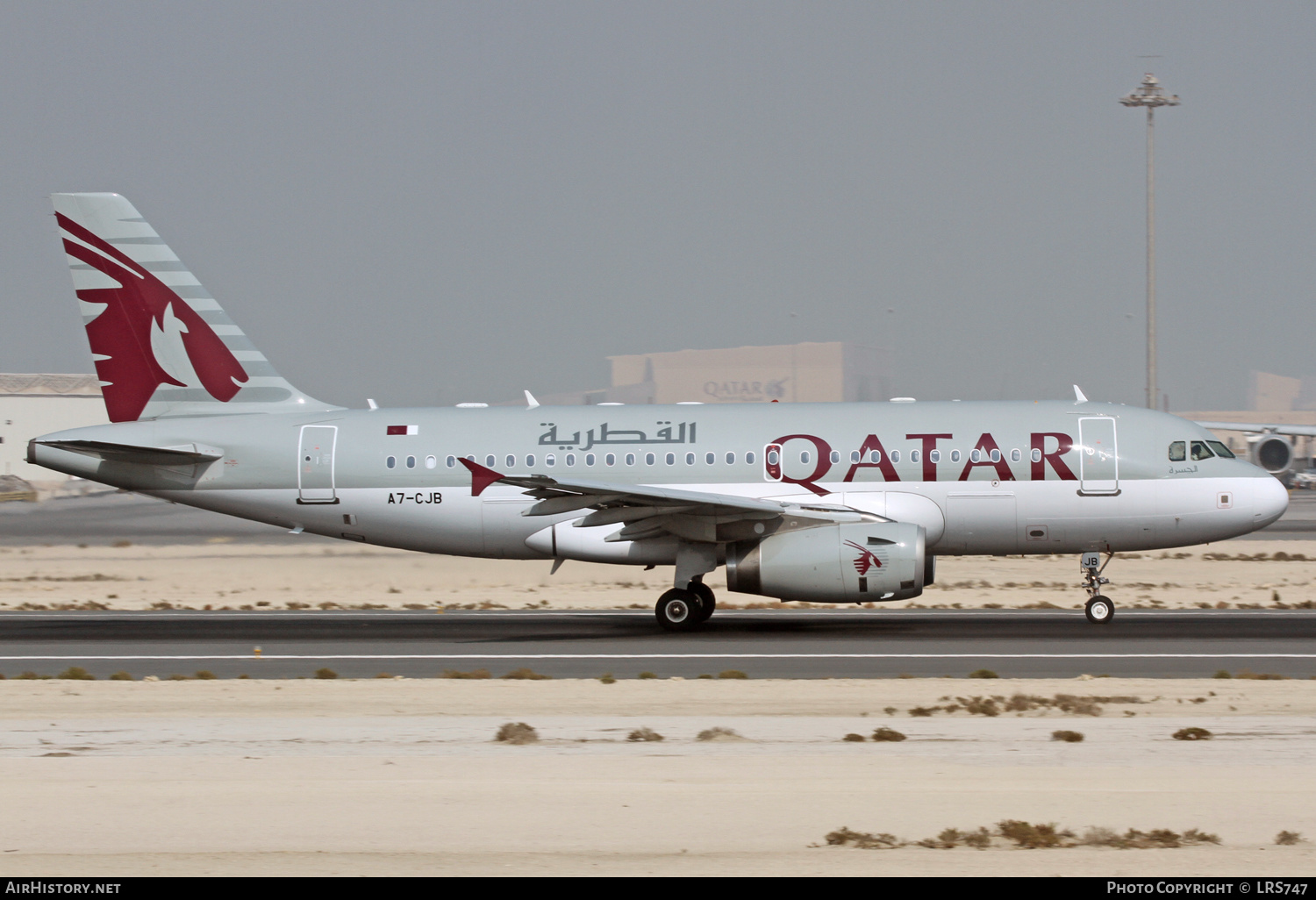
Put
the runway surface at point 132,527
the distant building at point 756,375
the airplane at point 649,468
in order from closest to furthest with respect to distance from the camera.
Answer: the airplane at point 649,468 → the runway surface at point 132,527 → the distant building at point 756,375

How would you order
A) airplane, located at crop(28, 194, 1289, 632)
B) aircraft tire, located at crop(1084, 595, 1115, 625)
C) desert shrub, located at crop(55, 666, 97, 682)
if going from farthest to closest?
aircraft tire, located at crop(1084, 595, 1115, 625)
airplane, located at crop(28, 194, 1289, 632)
desert shrub, located at crop(55, 666, 97, 682)

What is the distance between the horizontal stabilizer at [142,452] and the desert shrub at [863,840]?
60.9 feet

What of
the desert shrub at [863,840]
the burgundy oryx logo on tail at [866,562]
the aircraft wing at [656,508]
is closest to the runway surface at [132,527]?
the aircraft wing at [656,508]

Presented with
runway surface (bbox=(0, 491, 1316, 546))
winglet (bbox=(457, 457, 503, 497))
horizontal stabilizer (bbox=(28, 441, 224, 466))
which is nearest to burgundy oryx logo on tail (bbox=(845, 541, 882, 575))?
winglet (bbox=(457, 457, 503, 497))

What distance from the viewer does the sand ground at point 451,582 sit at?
28.3m

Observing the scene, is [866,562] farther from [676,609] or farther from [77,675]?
[77,675]

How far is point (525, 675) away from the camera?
1722 centimetres

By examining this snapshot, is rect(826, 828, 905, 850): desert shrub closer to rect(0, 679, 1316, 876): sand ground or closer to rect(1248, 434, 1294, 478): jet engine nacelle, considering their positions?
rect(0, 679, 1316, 876): sand ground

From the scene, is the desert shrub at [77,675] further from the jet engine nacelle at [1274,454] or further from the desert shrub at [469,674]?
the jet engine nacelle at [1274,454]

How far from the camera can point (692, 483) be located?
23.5m

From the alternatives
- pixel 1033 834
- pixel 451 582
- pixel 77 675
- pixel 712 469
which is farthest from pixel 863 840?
pixel 451 582

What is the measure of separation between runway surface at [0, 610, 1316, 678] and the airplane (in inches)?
46.2

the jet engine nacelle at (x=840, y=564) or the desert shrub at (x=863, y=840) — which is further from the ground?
the jet engine nacelle at (x=840, y=564)

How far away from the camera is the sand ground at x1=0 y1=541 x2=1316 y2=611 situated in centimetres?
2831
